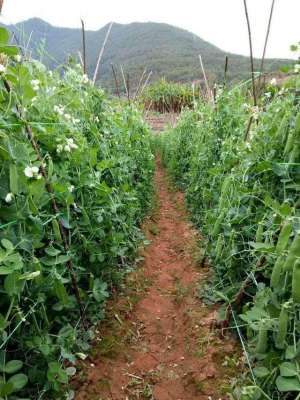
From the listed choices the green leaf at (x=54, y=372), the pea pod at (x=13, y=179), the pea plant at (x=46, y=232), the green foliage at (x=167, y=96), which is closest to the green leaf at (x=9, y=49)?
the pea plant at (x=46, y=232)

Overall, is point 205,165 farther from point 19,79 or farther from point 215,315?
point 19,79

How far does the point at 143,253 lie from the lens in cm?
339

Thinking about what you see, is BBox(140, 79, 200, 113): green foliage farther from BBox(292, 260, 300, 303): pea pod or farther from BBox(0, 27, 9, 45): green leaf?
BBox(292, 260, 300, 303): pea pod

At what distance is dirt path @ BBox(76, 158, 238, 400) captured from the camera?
178 centimetres

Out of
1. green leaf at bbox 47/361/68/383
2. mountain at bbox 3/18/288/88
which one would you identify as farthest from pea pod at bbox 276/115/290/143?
mountain at bbox 3/18/288/88

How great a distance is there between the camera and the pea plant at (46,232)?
126 centimetres

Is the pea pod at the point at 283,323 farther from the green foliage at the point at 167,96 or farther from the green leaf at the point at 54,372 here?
the green foliage at the point at 167,96

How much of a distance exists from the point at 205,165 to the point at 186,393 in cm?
257

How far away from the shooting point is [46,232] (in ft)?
5.24

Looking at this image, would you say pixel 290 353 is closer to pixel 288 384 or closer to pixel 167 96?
pixel 288 384

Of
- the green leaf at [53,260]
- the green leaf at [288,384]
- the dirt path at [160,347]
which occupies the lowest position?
the dirt path at [160,347]

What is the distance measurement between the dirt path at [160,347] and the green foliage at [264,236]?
0.60 feet

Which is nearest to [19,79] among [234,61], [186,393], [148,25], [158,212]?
[186,393]

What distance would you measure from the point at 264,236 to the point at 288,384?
2.69 ft
